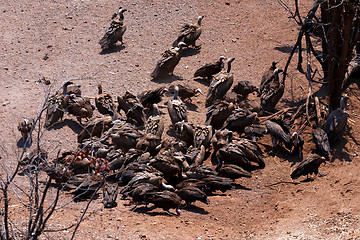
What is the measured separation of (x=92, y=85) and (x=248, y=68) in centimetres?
476

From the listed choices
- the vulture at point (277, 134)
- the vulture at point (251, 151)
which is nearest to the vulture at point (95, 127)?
the vulture at point (251, 151)

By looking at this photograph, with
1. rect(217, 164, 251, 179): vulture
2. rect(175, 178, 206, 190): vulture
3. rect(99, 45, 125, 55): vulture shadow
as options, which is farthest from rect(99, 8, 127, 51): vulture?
rect(175, 178, 206, 190): vulture

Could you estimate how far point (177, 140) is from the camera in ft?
36.6

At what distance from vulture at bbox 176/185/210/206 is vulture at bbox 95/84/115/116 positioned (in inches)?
154

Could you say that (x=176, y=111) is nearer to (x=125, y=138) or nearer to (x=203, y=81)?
(x=125, y=138)

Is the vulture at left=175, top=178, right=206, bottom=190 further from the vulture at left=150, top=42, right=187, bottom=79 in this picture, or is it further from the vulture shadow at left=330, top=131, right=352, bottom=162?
the vulture at left=150, top=42, right=187, bottom=79

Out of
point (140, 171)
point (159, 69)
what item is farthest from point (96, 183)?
point (159, 69)

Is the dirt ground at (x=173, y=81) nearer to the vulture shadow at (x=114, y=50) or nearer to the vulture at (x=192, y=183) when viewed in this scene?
the vulture shadow at (x=114, y=50)

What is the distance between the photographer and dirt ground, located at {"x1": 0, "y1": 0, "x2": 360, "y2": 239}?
8336mm

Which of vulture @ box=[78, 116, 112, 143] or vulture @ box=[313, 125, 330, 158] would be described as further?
vulture @ box=[78, 116, 112, 143]

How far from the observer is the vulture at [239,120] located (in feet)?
37.9

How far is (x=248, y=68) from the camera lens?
15008mm

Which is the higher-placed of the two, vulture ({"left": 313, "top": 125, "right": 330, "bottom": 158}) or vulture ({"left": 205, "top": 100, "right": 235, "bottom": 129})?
vulture ({"left": 205, "top": 100, "right": 235, "bottom": 129})

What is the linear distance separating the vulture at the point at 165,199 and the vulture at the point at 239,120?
10.4 feet
